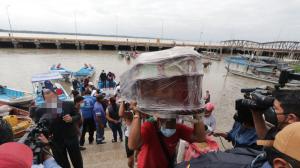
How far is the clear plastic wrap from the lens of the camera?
1912mm

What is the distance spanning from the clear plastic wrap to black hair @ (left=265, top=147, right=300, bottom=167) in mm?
767

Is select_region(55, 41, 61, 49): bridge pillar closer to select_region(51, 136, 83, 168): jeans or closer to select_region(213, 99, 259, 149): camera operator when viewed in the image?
select_region(51, 136, 83, 168): jeans

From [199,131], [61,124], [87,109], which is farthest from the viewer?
[87,109]

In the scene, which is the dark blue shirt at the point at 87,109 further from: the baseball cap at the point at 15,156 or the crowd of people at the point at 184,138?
the baseball cap at the point at 15,156

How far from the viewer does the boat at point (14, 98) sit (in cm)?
1130

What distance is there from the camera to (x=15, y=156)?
1.49 m

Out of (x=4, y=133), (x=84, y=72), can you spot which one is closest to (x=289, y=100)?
(x=4, y=133)

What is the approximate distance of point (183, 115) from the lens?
2.00 meters

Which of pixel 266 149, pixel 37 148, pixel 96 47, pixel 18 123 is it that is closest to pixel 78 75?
pixel 18 123

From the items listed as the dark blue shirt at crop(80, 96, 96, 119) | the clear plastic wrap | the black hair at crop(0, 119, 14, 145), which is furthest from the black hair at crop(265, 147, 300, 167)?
the dark blue shirt at crop(80, 96, 96, 119)

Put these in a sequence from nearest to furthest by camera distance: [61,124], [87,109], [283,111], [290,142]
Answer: [290,142] < [283,111] < [61,124] < [87,109]

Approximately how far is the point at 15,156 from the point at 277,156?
1.65 meters

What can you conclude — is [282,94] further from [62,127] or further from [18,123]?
[18,123]

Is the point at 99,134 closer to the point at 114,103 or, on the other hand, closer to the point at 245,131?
the point at 114,103
